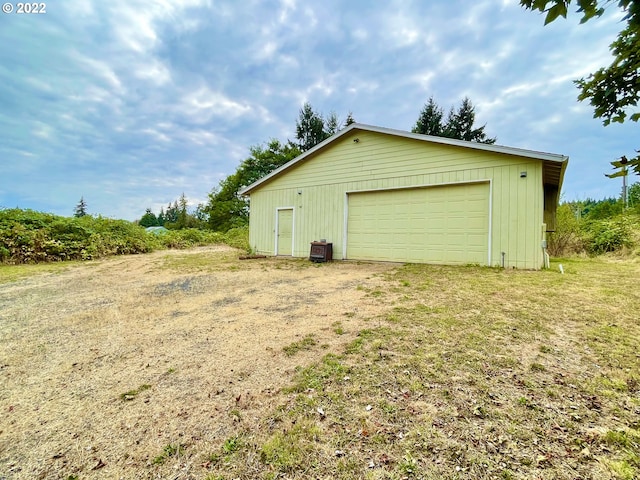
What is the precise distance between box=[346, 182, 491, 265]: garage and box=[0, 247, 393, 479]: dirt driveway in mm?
3261

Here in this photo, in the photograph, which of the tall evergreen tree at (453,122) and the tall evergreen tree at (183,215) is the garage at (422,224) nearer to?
the tall evergreen tree at (453,122)

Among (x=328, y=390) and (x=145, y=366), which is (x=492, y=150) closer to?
(x=328, y=390)

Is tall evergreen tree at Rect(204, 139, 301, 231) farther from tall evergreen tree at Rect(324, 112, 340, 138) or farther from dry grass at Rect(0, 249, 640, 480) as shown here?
dry grass at Rect(0, 249, 640, 480)

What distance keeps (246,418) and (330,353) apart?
2.99 ft

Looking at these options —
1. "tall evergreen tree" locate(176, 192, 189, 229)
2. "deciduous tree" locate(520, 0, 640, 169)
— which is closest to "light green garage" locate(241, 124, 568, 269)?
"deciduous tree" locate(520, 0, 640, 169)

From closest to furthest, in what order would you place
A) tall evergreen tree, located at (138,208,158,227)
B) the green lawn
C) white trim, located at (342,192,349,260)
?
the green lawn < white trim, located at (342,192,349,260) < tall evergreen tree, located at (138,208,158,227)

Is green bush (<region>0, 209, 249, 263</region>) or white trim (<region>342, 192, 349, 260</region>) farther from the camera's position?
white trim (<region>342, 192, 349, 260</region>)

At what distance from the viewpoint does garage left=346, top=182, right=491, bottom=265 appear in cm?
682

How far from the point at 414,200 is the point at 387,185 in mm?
933

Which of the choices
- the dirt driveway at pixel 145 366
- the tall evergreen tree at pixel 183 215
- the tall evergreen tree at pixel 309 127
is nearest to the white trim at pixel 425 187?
the dirt driveway at pixel 145 366

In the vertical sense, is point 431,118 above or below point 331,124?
below

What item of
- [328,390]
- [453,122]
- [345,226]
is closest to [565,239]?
[345,226]

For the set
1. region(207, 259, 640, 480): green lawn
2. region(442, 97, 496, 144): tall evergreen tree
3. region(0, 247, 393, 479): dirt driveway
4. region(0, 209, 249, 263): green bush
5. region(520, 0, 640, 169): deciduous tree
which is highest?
region(442, 97, 496, 144): tall evergreen tree

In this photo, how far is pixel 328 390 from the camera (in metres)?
1.77
